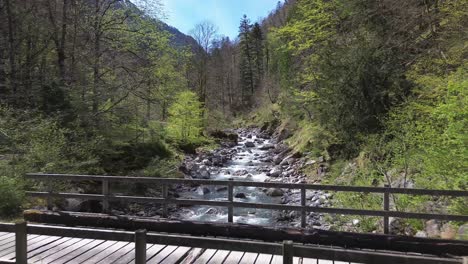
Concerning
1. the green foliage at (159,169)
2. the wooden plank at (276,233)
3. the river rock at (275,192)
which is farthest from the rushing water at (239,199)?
the wooden plank at (276,233)

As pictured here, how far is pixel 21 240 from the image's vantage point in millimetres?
4023

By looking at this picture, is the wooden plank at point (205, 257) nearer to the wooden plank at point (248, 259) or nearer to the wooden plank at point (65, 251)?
the wooden plank at point (248, 259)

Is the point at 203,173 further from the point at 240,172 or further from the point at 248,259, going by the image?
the point at 248,259

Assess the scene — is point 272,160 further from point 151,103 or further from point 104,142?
point 104,142

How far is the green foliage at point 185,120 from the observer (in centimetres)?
2720

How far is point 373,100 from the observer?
1509 centimetres

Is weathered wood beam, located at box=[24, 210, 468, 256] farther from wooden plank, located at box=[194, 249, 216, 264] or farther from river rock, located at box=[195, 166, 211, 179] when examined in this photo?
river rock, located at box=[195, 166, 211, 179]

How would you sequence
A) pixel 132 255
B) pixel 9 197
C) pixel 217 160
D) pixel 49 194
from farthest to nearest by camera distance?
pixel 217 160
pixel 9 197
pixel 49 194
pixel 132 255

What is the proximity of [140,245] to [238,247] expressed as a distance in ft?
3.07

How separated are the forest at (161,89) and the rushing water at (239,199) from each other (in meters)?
2.21

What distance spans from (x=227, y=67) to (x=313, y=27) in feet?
167

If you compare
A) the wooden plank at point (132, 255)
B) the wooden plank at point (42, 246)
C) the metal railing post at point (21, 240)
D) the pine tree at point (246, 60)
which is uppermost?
the pine tree at point (246, 60)

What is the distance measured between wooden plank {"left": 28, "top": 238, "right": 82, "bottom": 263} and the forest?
363cm

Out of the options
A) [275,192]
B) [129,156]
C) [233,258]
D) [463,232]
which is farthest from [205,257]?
[129,156]
